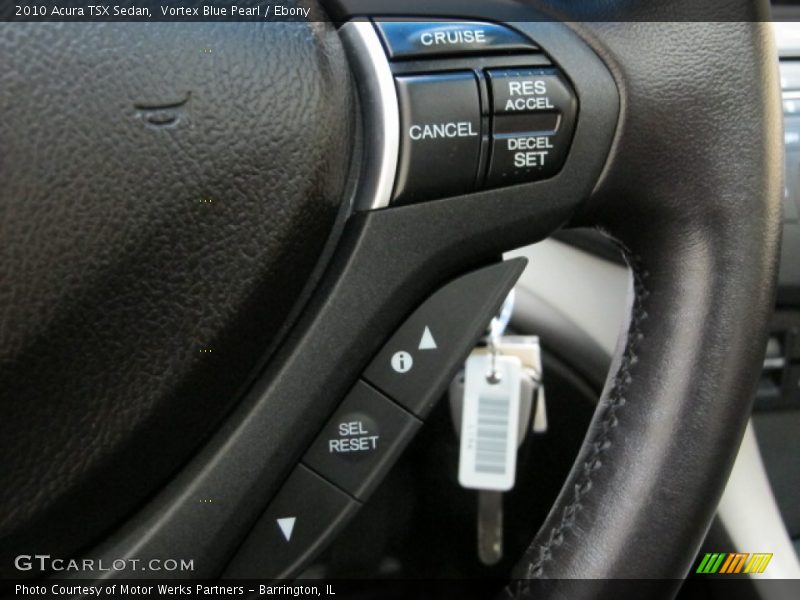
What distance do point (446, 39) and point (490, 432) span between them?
1.12 ft

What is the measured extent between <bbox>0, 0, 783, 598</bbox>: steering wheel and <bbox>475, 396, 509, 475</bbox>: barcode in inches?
4.1

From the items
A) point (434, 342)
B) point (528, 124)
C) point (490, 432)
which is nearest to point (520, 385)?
point (490, 432)

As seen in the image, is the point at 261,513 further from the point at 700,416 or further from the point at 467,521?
the point at 467,521

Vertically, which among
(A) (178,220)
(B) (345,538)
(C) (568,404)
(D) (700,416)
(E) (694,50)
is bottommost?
(B) (345,538)

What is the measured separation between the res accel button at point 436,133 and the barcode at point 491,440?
23cm

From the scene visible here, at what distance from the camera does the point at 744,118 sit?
62 cm

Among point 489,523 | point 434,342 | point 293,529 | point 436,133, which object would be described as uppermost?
point 436,133

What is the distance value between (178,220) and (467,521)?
0.66m

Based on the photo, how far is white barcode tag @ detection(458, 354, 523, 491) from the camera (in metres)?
0.73

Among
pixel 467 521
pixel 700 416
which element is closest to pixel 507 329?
pixel 467 521

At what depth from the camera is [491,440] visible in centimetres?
74

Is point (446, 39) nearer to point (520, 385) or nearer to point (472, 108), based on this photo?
point (472, 108)

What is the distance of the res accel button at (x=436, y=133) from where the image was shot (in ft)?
1.94

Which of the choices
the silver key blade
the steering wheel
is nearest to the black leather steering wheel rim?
the steering wheel
